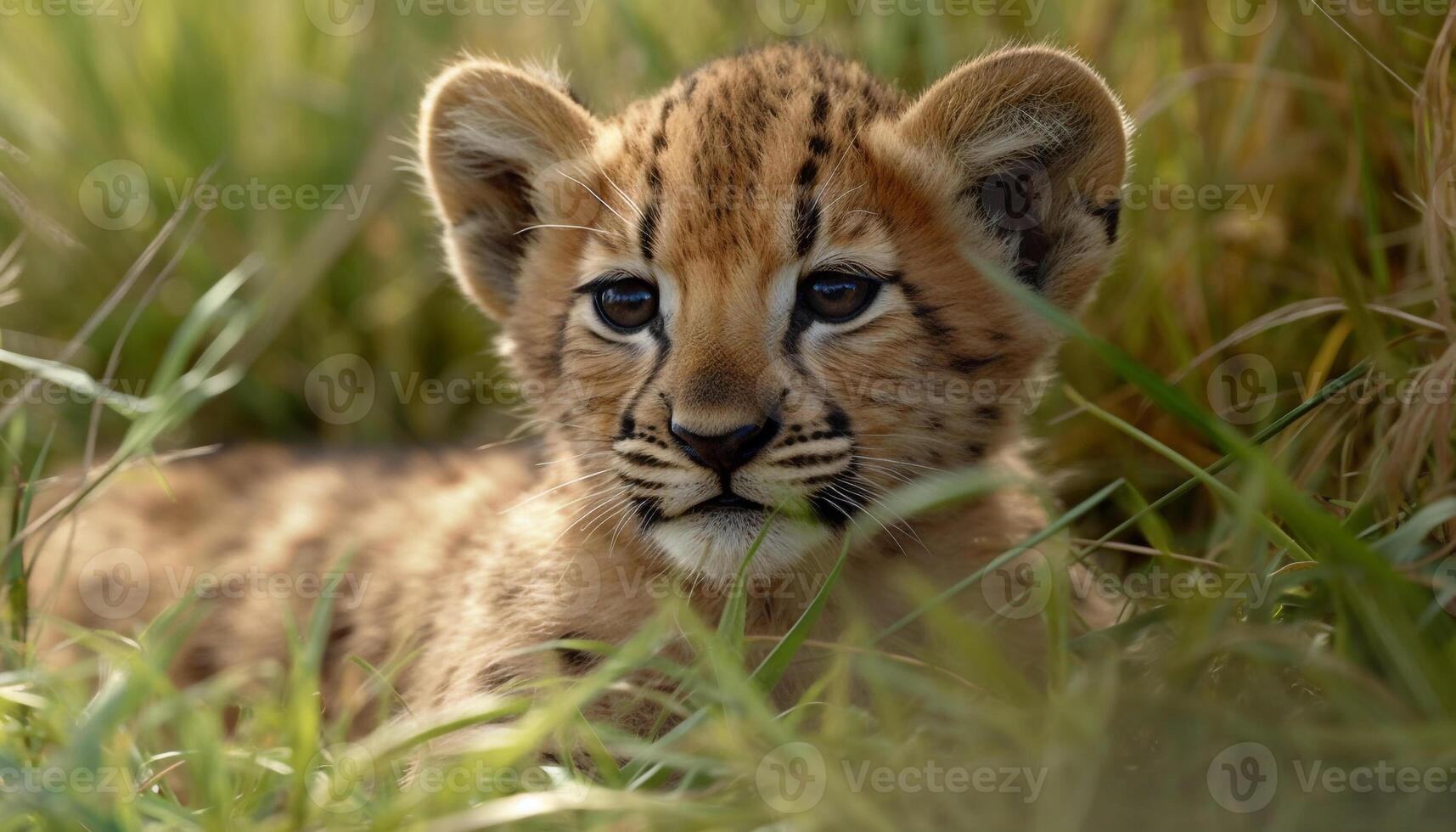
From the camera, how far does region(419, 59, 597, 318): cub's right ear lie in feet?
12.9

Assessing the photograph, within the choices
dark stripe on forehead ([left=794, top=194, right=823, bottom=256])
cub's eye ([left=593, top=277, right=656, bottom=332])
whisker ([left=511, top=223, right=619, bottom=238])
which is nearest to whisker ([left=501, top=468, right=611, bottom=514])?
cub's eye ([left=593, top=277, right=656, bottom=332])

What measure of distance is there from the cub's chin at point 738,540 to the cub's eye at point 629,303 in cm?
62

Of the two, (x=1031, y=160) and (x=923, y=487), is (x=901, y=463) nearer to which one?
(x=923, y=487)

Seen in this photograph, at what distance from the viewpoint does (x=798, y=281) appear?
332 cm

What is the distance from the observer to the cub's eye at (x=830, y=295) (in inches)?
131

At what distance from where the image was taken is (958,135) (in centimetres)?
353

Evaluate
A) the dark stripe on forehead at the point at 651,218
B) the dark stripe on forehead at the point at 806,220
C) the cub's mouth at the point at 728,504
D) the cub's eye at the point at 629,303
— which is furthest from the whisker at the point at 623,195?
the cub's mouth at the point at 728,504

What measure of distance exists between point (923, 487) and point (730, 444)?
476 millimetres

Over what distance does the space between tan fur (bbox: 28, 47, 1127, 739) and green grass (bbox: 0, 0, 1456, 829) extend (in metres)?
0.37

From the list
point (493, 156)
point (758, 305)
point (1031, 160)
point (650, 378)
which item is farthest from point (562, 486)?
point (1031, 160)

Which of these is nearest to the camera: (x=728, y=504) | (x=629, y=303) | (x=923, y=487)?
(x=923, y=487)

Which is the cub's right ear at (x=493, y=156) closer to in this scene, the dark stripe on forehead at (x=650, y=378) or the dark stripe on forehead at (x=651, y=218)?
the dark stripe on forehead at (x=651, y=218)

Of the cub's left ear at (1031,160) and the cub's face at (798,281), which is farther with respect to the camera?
the cub's left ear at (1031,160)

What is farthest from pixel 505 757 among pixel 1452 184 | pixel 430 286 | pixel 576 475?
pixel 430 286
